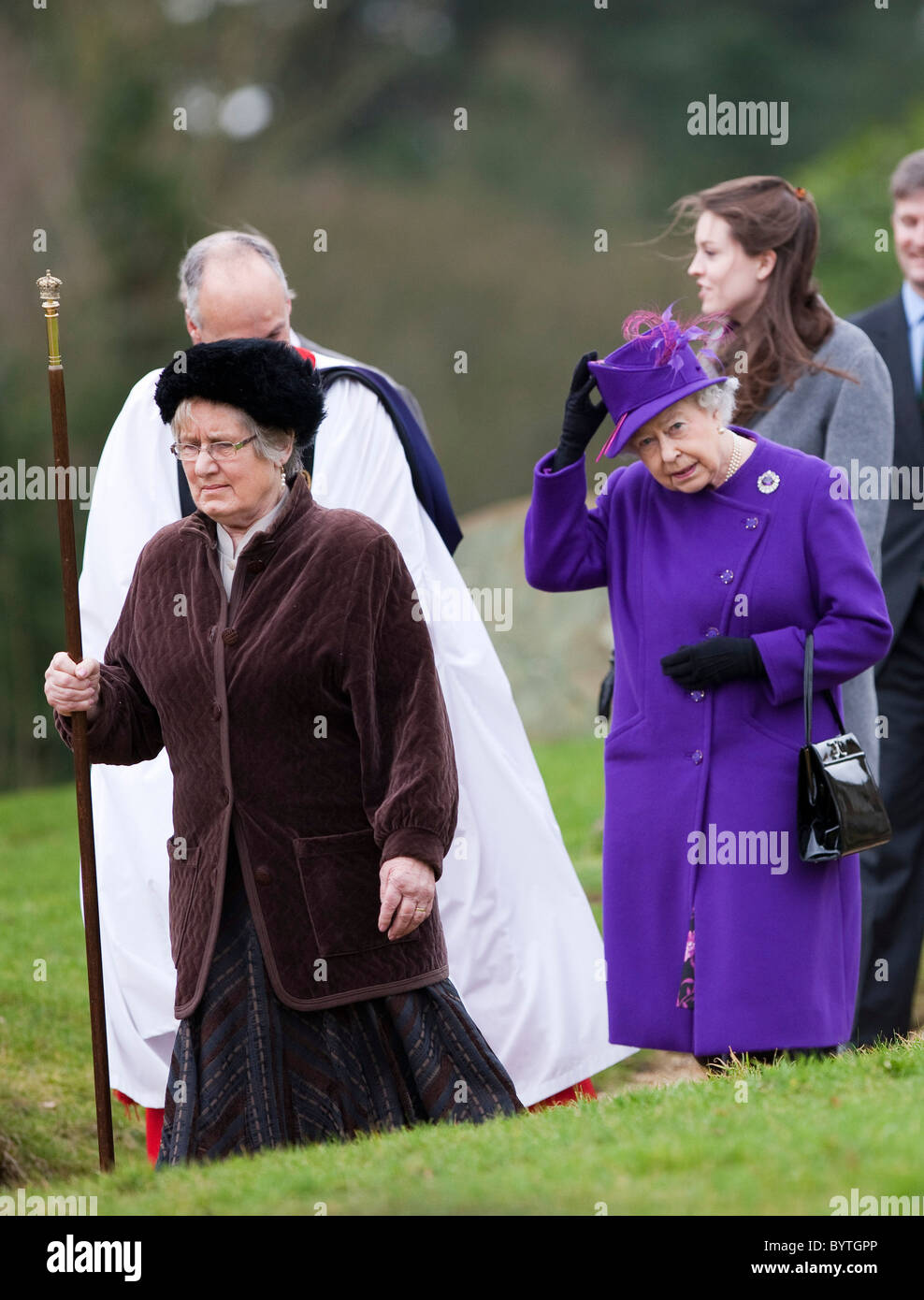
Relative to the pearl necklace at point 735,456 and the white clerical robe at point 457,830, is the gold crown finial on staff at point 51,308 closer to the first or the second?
the white clerical robe at point 457,830

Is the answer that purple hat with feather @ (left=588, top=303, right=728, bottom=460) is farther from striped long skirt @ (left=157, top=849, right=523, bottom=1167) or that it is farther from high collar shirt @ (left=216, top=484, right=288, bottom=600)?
striped long skirt @ (left=157, top=849, right=523, bottom=1167)

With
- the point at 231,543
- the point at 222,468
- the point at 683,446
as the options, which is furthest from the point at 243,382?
the point at 683,446

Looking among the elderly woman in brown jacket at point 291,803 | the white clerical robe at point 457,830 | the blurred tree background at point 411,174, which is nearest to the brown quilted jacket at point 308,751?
the elderly woman in brown jacket at point 291,803

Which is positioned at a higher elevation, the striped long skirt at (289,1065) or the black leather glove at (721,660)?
the black leather glove at (721,660)

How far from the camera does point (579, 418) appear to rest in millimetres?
4395

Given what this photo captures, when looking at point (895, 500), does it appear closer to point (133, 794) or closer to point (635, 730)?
point (635, 730)

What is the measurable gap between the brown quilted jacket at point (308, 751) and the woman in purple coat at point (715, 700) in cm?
65

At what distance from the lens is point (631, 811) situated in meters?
4.42

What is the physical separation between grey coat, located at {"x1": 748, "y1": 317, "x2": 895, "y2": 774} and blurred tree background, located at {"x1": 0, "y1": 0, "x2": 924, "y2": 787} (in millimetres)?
7824

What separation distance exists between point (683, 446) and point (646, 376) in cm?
18

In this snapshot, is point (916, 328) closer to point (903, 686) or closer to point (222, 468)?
point (903, 686)

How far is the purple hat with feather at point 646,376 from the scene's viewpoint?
4219 mm
